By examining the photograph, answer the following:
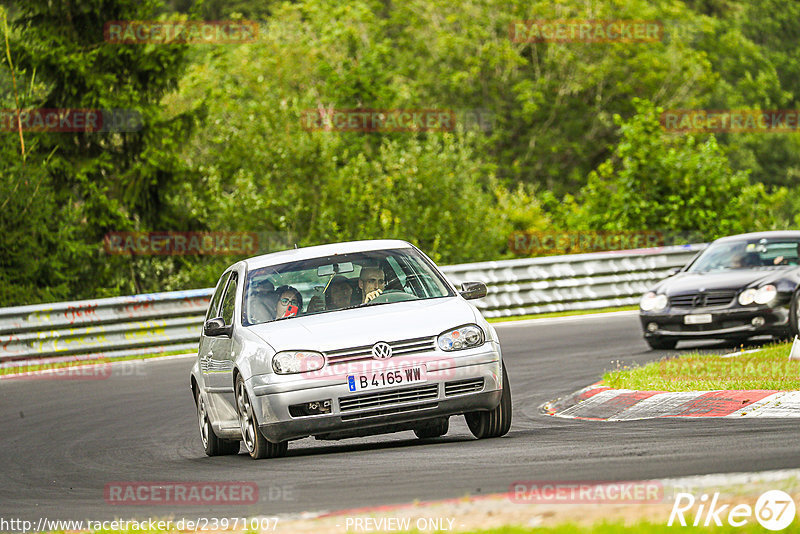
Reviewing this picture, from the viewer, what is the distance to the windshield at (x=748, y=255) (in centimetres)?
1662

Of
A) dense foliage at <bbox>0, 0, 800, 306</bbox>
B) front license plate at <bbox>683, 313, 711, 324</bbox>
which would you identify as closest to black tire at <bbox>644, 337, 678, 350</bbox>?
front license plate at <bbox>683, 313, 711, 324</bbox>

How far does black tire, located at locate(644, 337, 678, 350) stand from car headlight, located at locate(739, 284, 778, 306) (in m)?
1.09

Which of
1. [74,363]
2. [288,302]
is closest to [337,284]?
[288,302]

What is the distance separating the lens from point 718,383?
11.5 metres

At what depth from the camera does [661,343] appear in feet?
54.9

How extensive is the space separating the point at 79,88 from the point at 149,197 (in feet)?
9.11

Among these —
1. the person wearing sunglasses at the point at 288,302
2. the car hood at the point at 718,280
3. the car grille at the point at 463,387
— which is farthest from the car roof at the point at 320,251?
the car hood at the point at 718,280

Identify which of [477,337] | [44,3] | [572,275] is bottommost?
[572,275]

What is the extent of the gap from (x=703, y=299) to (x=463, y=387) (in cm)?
757

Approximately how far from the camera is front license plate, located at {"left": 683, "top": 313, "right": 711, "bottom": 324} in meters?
16.0

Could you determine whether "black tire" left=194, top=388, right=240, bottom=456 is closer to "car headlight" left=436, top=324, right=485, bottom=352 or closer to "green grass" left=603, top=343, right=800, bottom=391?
"car headlight" left=436, top=324, right=485, bottom=352

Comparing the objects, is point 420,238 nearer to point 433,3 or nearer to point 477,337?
point 477,337

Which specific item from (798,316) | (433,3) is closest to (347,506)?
(798,316)

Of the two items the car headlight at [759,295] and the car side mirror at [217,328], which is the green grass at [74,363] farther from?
the car side mirror at [217,328]
